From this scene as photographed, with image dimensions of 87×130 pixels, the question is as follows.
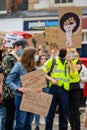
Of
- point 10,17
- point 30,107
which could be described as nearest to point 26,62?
point 30,107

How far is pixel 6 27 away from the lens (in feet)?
78.5

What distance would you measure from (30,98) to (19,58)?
0.69m

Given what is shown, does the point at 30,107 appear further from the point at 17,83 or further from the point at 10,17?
the point at 10,17

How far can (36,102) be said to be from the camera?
8844 millimetres

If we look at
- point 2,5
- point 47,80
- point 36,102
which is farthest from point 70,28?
point 2,5

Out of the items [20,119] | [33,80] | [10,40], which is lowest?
[20,119]

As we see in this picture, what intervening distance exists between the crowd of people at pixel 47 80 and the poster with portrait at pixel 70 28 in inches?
7.3

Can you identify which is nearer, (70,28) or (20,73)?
(20,73)

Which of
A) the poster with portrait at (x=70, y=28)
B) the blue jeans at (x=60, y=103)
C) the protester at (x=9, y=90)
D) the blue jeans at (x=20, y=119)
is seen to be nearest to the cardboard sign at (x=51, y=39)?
the poster with portrait at (x=70, y=28)

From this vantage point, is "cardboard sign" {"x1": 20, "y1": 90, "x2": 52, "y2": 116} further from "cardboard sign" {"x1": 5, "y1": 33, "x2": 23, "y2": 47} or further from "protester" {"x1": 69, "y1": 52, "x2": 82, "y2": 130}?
"cardboard sign" {"x1": 5, "y1": 33, "x2": 23, "y2": 47}

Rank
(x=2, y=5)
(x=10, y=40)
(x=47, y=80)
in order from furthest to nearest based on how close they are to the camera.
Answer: (x=2, y=5) < (x=10, y=40) < (x=47, y=80)

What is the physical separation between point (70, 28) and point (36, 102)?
200 cm

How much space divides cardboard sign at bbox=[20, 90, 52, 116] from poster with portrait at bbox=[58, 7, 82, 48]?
5.04ft

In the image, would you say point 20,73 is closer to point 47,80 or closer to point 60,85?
point 60,85
